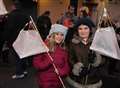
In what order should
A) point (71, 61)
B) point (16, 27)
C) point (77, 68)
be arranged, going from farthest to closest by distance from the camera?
point (16, 27), point (71, 61), point (77, 68)

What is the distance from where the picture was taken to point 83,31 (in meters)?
5.31

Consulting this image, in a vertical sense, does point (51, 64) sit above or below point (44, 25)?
above

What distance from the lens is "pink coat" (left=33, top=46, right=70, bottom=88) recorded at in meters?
5.34

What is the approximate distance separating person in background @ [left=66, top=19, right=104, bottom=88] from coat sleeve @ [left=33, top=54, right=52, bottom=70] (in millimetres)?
336

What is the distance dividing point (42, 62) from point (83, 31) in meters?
0.70

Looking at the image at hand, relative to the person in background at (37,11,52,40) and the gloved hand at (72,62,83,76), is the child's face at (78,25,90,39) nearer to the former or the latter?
the gloved hand at (72,62,83,76)

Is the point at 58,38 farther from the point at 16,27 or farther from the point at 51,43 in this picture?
the point at 16,27

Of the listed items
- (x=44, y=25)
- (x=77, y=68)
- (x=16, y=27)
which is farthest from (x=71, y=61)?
(x=44, y=25)

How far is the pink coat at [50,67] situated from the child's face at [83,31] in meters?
0.36

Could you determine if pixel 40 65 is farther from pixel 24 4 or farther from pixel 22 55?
pixel 24 4

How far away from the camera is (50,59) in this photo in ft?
17.6

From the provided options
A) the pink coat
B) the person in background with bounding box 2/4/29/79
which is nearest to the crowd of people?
Answer: the pink coat

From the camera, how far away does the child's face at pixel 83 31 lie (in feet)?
17.3

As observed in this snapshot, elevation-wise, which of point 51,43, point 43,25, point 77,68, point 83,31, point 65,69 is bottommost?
point 43,25
